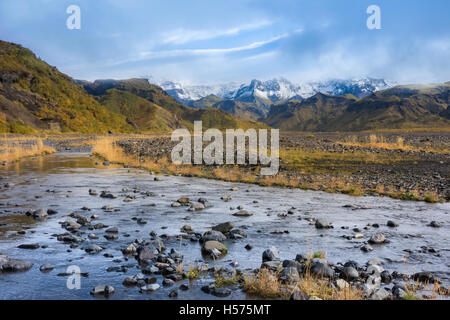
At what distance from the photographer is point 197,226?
611 inches

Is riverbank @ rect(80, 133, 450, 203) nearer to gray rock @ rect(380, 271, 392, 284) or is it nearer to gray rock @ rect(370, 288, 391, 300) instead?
gray rock @ rect(380, 271, 392, 284)

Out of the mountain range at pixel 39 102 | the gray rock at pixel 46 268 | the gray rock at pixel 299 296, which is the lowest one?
the gray rock at pixel 299 296

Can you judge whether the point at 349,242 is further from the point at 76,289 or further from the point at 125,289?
the point at 76,289

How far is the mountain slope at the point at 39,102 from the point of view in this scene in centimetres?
12006

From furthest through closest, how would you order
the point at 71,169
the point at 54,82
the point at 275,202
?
the point at 54,82 < the point at 71,169 < the point at 275,202

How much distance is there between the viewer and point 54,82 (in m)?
165

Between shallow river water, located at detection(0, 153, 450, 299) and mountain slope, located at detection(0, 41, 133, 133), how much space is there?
96.1 meters

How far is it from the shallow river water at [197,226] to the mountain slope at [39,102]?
96091 mm

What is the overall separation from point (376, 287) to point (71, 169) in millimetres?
31778

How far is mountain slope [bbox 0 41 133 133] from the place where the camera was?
394ft

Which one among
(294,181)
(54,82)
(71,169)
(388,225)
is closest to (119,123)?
(54,82)

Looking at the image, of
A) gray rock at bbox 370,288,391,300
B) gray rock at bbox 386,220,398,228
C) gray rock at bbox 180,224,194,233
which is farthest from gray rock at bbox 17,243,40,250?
gray rock at bbox 386,220,398,228

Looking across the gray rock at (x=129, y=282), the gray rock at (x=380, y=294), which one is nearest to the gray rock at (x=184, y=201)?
the gray rock at (x=129, y=282)

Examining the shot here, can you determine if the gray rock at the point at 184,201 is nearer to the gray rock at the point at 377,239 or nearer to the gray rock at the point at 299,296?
the gray rock at the point at 377,239
